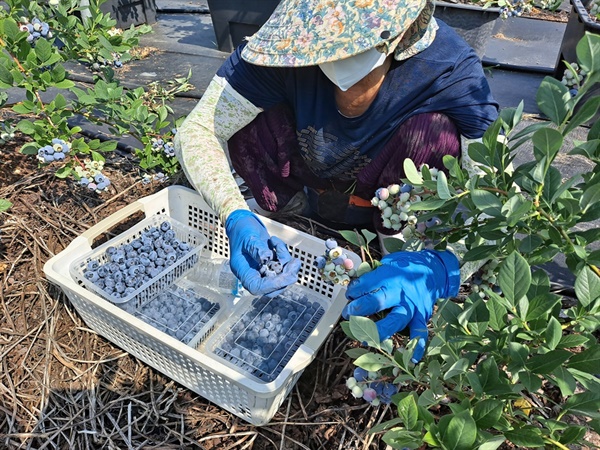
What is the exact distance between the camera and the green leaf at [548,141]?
0.56 metres

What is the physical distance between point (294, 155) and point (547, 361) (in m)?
1.20

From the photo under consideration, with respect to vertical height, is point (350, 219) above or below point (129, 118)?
below

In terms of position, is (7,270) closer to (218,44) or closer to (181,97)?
(181,97)

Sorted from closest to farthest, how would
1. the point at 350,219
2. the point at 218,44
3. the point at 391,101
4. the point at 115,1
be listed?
the point at 391,101 < the point at 350,219 < the point at 218,44 < the point at 115,1

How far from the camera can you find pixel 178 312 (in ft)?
4.91

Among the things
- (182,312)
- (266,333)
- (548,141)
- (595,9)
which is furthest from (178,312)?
(595,9)

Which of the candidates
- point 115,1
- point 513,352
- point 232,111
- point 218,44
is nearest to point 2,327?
point 232,111

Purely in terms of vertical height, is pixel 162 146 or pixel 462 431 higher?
pixel 462 431

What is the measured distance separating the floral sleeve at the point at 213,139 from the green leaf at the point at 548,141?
3.14 ft

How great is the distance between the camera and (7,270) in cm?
164

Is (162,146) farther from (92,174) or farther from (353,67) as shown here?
(353,67)

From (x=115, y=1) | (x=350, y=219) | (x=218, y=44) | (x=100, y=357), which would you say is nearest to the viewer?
(x=100, y=357)

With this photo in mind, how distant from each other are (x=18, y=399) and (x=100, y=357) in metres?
0.23

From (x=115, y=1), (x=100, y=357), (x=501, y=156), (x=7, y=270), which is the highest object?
(x=501, y=156)
